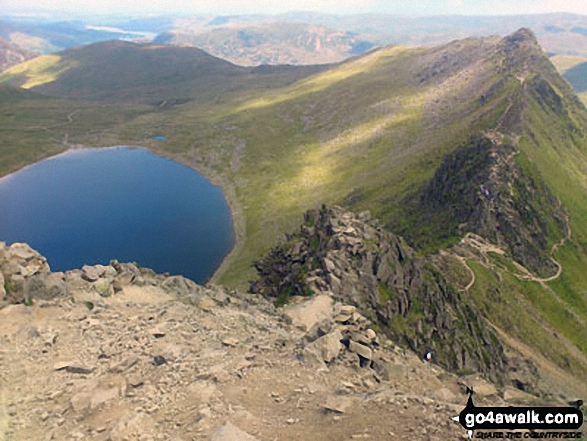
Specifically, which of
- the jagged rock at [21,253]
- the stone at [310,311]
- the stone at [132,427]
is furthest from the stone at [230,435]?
the jagged rock at [21,253]

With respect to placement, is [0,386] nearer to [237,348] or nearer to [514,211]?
[237,348]

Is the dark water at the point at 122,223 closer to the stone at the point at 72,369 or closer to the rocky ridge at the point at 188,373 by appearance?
the rocky ridge at the point at 188,373

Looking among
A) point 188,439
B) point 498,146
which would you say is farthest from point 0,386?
point 498,146

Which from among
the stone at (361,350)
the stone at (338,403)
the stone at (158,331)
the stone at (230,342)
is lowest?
the stone at (361,350)

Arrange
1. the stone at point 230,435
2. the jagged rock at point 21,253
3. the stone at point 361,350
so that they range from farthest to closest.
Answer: the jagged rock at point 21,253
the stone at point 361,350
the stone at point 230,435

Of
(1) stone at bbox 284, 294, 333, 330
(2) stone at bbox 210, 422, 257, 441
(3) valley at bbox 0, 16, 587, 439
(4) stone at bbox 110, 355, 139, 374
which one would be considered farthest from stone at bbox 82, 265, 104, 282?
(2) stone at bbox 210, 422, 257, 441

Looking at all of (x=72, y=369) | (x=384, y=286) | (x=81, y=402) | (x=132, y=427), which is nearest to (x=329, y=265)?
(x=384, y=286)

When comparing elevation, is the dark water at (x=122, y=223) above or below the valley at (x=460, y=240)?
below
